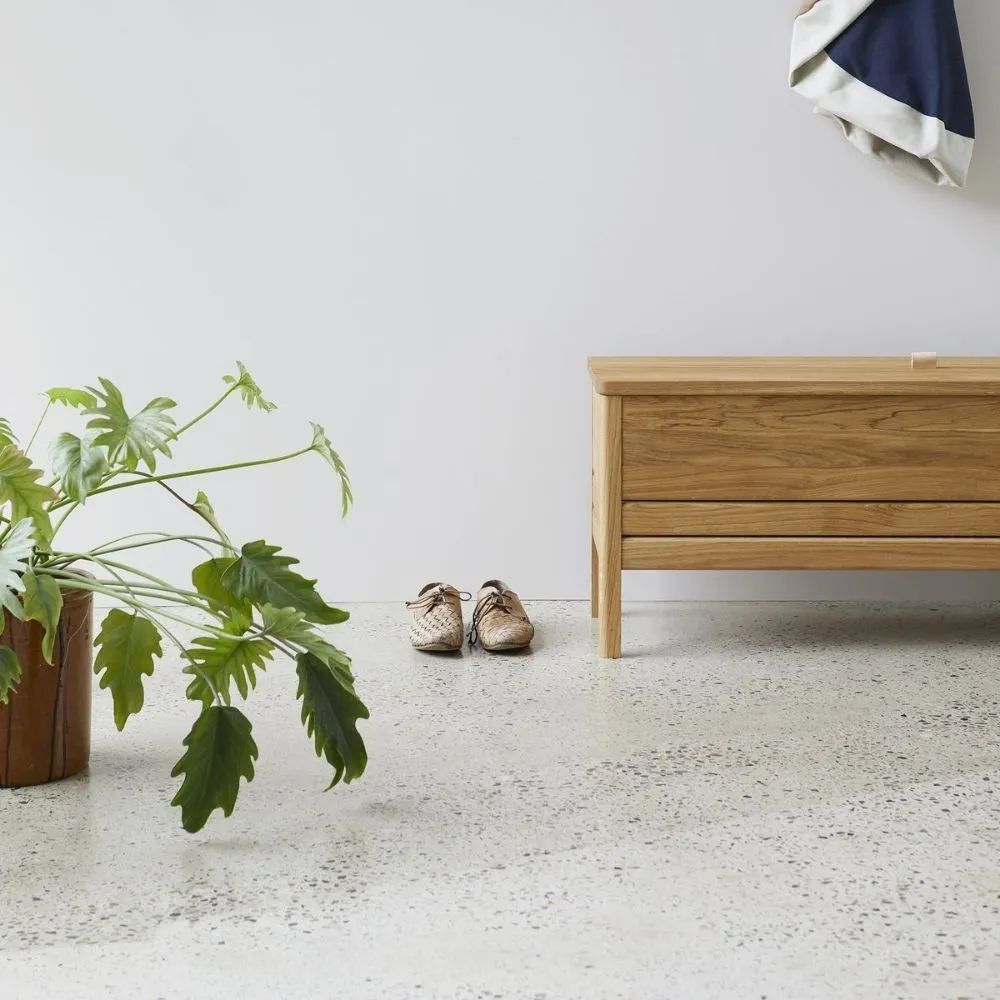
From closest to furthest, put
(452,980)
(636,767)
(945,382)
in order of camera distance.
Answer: (452,980)
(636,767)
(945,382)

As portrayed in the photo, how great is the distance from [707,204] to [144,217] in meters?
1.16

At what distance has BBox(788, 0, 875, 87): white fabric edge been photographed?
2465mm

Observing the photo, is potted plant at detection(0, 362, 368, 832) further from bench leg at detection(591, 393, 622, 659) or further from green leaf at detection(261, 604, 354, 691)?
bench leg at detection(591, 393, 622, 659)

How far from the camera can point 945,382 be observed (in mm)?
2258

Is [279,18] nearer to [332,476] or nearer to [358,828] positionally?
[332,476]

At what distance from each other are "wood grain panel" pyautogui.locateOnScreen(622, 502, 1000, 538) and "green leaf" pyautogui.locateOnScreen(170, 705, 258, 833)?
993 millimetres

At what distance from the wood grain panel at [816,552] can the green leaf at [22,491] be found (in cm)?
112

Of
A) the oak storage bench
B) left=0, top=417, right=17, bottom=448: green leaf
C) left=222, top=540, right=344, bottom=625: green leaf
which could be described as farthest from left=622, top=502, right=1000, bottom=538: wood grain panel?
left=0, top=417, right=17, bottom=448: green leaf

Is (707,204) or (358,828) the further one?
(707,204)

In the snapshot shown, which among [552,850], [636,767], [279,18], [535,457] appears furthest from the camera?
[535,457]

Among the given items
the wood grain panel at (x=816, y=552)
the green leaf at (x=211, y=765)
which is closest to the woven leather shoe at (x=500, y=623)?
the wood grain panel at (x=816, y=552)

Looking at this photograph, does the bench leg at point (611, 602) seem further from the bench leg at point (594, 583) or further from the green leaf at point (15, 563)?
the green leaf at point (15, 563)

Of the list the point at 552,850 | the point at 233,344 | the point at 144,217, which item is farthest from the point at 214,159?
the point at 552,850

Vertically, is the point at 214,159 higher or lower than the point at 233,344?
higher
